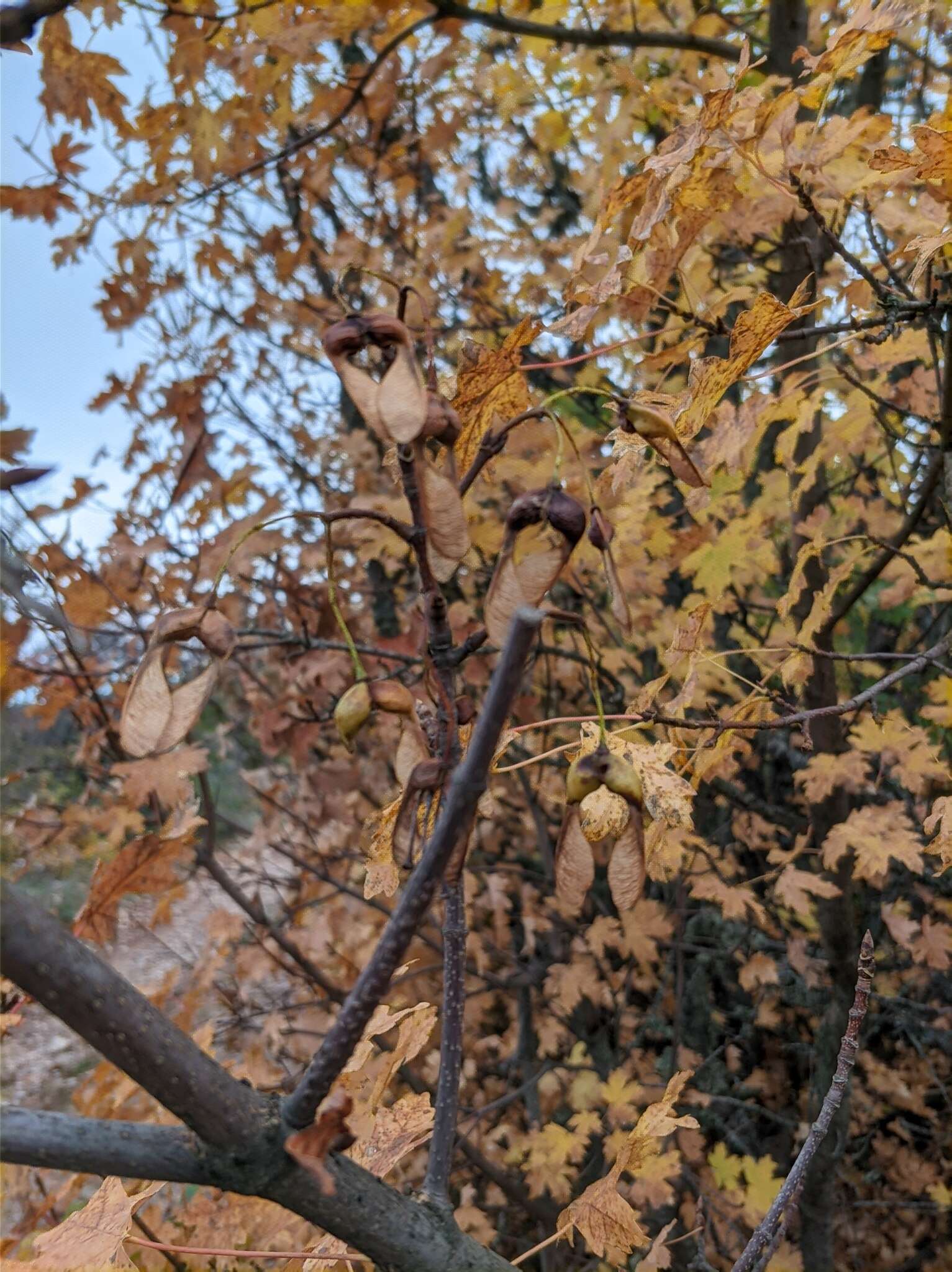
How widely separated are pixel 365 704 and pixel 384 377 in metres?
0.26

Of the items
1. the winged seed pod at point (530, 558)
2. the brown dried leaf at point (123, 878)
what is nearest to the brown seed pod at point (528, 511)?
the winged seed pod at point (530, 558)

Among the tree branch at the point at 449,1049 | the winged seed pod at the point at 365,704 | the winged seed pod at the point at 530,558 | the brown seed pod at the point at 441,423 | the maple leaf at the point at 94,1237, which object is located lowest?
the maple leaf at the point at 94,1237

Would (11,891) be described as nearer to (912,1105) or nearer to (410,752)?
(410,752)

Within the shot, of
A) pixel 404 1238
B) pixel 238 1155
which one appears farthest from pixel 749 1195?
pixel 238 1155

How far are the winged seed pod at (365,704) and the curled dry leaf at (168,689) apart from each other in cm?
10

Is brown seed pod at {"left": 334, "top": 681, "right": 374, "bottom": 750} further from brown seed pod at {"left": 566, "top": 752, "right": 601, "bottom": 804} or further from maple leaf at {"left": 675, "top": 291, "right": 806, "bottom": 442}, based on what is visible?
maple leaf at {"left": 675, "top": 291, "right": 806, "bottom": 442}

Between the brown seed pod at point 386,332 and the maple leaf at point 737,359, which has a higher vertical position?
the maple leaf at point 737,359

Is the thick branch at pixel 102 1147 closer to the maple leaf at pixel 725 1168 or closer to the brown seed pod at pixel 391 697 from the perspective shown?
the brown seed pod at pixel 391 697

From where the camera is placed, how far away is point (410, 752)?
0.73 m

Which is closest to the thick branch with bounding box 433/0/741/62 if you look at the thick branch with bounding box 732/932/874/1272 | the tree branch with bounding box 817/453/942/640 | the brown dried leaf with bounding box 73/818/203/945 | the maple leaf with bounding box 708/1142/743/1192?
the tree branch with bounding box 817/453/942/640

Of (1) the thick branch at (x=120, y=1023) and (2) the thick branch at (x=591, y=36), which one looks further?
(2) the thick branch at (x=591, y=36)

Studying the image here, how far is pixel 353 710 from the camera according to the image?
69 cm

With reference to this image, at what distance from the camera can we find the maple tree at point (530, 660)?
2.18 feet

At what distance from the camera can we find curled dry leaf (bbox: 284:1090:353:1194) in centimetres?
54
